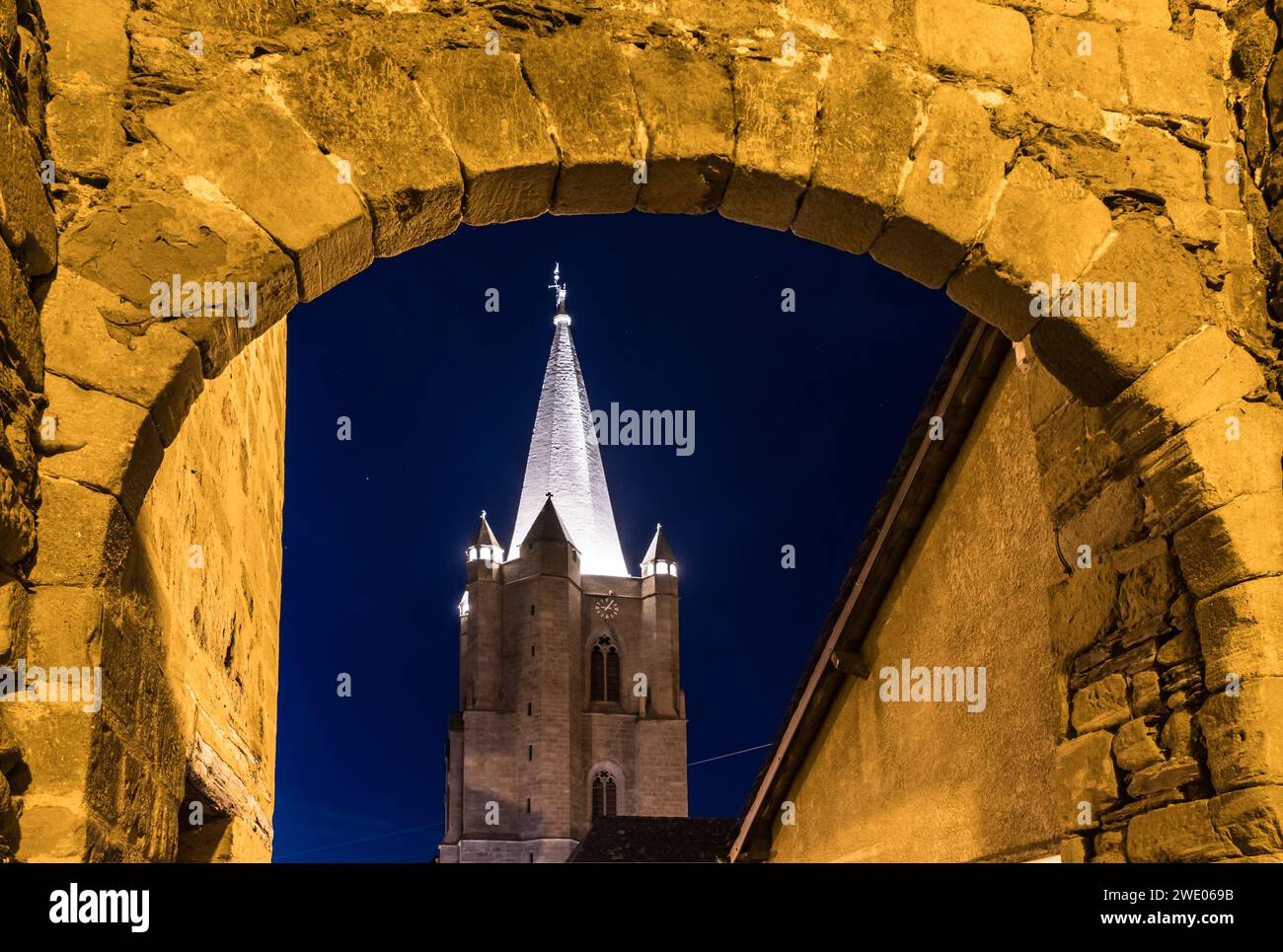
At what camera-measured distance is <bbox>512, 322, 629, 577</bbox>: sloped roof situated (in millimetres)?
43781

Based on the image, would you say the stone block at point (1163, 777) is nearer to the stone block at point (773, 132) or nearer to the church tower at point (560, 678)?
the stone block at point (773, 132)

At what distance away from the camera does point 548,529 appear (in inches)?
1635

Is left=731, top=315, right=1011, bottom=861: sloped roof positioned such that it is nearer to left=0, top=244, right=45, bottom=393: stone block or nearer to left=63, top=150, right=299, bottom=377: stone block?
left=63, top=150, right=299, bottom=377: stone block

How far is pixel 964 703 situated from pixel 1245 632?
3.21m

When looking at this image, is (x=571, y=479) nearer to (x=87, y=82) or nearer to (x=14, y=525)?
(x=87, y=82)

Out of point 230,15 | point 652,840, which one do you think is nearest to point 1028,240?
point 230,15

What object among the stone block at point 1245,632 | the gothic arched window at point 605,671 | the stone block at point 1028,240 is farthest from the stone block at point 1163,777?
the gothic arched window at point 605,671

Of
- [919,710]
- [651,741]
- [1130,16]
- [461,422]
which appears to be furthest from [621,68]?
[461,422]

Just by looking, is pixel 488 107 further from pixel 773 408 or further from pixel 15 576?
pixel 773 408
